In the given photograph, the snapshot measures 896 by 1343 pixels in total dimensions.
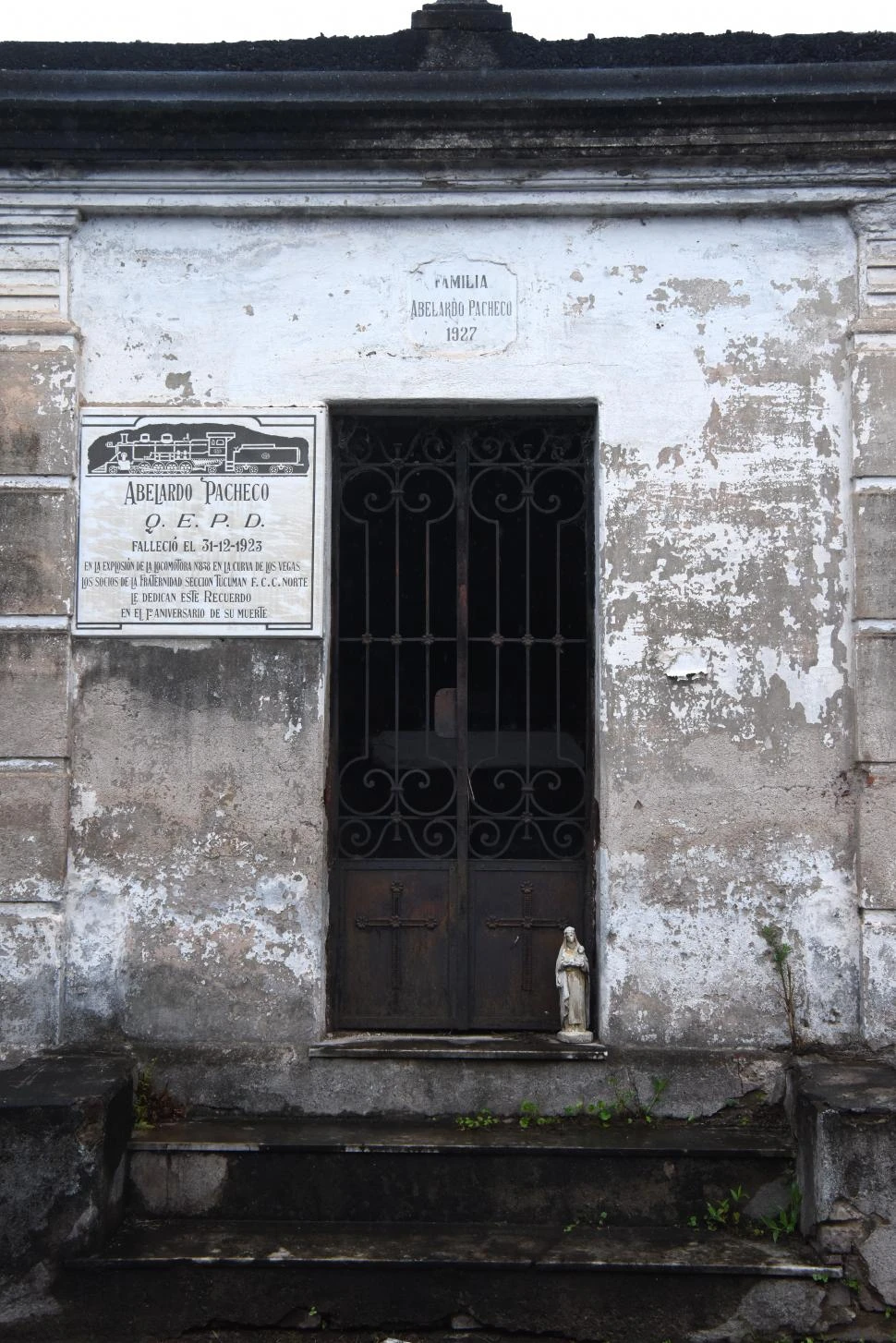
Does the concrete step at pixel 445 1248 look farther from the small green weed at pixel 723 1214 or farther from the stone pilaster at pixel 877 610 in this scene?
the stone pilaster at pixel 877 610

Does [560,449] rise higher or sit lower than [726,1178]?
higher

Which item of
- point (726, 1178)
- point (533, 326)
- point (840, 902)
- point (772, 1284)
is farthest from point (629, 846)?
point (533, 326)

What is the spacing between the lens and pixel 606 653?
540 cm

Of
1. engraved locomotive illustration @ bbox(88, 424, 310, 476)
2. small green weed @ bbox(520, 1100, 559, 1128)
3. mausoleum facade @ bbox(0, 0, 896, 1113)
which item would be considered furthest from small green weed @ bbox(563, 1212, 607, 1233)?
engraved locomotive illustration @ bbox(88, 424, 310, 476)

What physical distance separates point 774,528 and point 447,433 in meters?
1.47

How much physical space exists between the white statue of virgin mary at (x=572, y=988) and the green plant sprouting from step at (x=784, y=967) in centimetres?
75

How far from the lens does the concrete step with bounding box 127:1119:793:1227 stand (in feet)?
15.8

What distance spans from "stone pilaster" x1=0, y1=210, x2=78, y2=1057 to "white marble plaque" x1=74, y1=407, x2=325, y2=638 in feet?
0.39

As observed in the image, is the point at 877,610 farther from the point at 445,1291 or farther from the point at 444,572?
the point at 445,1291

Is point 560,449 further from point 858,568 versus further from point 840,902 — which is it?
point 840,902

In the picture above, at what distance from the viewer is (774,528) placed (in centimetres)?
541

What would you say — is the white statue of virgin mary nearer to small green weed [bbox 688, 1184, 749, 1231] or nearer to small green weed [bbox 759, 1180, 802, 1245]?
small green weed [bbox 688, 1184, 749, 1231]

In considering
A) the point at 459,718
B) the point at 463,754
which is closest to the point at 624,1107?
the point at 463,754

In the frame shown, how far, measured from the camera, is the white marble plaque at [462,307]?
551cm
